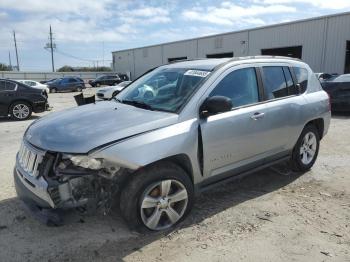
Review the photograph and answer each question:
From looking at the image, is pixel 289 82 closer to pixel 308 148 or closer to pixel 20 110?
pixel 308 148

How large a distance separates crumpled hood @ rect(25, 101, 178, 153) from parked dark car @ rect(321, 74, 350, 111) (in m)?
10.1

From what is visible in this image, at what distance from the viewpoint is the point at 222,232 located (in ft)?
12.8

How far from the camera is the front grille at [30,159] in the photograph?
3535 millimetres

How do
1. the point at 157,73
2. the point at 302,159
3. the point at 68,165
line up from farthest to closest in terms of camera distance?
the point at 302,159 < the point at 157,73 < the point at 68,165

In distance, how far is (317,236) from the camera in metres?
3.82

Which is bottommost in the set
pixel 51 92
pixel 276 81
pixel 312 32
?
pixel 51 92

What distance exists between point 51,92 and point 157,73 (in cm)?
A: 3175

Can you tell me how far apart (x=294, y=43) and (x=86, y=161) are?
2897cm

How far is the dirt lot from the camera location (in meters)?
3.46

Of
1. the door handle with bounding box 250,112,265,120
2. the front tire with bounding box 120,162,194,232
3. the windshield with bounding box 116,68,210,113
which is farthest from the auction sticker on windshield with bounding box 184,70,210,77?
the front tire with bounding box 120,162,194,232

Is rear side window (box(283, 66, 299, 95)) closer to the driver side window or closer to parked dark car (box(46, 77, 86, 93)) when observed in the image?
the driver side window

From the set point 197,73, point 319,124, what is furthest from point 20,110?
point 319,124

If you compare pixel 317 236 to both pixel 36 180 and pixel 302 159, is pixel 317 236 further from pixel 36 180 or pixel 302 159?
pixel 36 180

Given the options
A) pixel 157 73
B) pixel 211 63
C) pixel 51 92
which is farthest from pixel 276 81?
pixel 51 92
